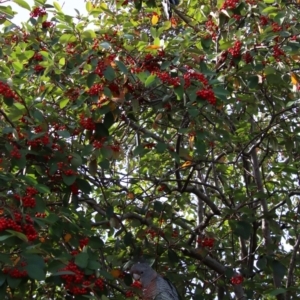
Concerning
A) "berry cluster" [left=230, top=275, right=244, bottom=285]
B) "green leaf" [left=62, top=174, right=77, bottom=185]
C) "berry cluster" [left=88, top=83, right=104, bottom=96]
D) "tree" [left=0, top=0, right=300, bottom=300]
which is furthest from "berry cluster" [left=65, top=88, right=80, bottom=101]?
"berry cluster" [left=230, top=275, right=244, bottom=285]

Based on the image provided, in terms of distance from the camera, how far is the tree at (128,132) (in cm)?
315

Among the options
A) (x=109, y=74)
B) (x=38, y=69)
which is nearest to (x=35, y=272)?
(x=109, y=74)

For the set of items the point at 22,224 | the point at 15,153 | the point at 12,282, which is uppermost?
the point at 15,153

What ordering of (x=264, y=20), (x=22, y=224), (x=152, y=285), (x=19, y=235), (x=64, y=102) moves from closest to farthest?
(x=19, y=235) → (x=22, y=224) → (x=152, y=285) → (x=64, y=102) → (x=264, y=20)

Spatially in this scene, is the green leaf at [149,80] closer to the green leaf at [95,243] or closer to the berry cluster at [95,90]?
the berry cluster at [95,90]

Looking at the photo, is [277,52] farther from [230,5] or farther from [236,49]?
[230,5]

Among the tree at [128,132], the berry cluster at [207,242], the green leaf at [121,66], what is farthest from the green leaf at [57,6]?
the berry cluster at [207,242]

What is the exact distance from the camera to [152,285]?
10.1 feet

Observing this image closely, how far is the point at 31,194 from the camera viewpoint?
2998 millimetres

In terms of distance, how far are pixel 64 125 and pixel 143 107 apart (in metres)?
0.62

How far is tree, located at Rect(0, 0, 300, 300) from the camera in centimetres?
315

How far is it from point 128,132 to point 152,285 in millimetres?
1417

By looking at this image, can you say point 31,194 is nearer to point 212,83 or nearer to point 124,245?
point 212,83

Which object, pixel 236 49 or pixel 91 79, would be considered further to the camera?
pixel 236 49
